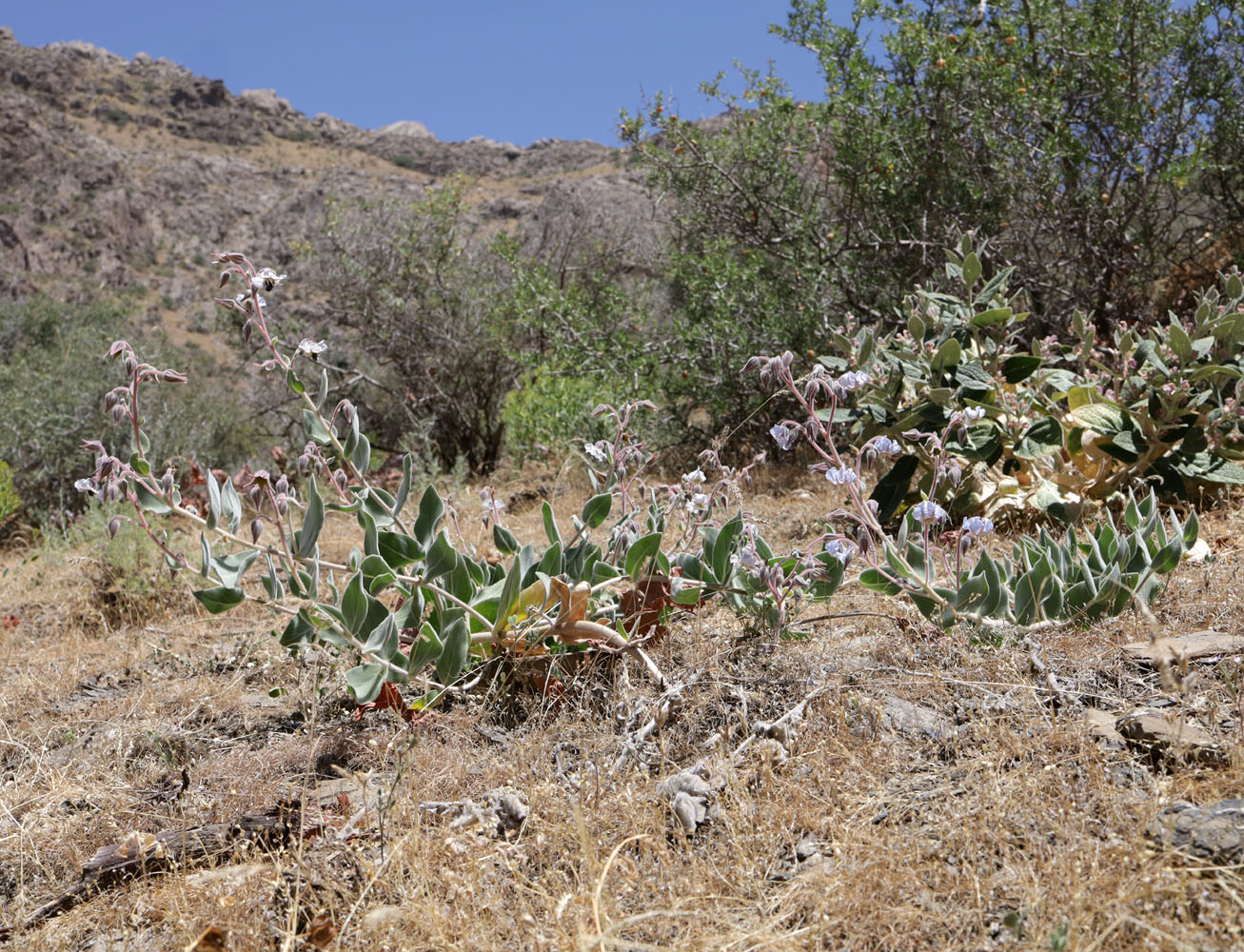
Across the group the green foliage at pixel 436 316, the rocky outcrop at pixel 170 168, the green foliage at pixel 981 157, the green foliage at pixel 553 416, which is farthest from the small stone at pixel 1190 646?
the rocky outcrop at pixel 170 168

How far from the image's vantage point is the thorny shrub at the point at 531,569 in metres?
2.03

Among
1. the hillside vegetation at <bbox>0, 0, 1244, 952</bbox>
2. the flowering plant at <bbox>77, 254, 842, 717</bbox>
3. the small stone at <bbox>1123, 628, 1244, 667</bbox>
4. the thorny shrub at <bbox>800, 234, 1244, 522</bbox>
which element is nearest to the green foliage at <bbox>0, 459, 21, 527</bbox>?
the hillside vegetation at <bbox>0, 0, 1244, 952</bbox>

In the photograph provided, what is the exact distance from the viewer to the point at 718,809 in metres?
1.75

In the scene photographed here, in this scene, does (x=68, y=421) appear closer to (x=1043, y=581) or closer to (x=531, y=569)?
(x=531, y=569)

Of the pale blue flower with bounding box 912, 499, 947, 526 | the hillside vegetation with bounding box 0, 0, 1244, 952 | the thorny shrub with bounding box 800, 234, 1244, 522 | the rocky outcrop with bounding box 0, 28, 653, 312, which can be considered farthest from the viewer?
the rocky outcrop with bounding box 0, 28, 653, 312

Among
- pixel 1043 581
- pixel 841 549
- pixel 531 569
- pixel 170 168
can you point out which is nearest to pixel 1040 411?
pixel 1043 581

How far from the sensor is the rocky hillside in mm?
35344

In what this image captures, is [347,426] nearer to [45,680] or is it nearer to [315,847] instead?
[315,847]

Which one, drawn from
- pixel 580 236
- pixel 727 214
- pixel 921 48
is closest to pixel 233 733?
pixel 727 214

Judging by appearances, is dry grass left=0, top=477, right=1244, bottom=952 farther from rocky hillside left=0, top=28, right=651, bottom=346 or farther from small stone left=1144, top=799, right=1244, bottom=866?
rocky hillside left=0, top=28, right=651, bottom=346

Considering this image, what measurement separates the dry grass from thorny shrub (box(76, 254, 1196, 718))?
117mm

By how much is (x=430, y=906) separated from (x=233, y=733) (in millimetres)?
1378

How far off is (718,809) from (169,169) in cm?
5130

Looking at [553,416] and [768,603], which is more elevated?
[553,416]
